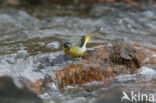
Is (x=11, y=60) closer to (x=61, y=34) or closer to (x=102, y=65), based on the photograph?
(x=102, y=65)

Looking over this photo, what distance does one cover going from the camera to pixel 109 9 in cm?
1220

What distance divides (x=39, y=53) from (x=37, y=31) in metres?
2.93

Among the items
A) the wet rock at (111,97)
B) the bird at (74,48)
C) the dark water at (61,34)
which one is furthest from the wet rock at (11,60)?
the wet rock at (111,97)

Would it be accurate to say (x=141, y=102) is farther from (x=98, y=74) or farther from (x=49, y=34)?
(x=49, y=34)

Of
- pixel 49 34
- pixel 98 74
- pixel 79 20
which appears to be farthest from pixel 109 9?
pixel 98 74

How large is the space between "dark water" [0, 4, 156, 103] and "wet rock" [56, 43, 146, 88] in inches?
6.3

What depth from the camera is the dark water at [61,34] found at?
543 centimetres

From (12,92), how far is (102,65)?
275 centimetres

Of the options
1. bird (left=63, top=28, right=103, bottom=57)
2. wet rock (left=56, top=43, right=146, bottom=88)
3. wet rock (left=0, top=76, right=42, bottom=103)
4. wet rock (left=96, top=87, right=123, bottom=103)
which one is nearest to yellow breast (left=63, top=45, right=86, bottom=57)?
bird (left=63, top=28, right=103, bottom=57)

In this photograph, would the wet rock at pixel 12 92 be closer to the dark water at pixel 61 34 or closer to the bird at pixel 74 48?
the dark water at pixel 61 34

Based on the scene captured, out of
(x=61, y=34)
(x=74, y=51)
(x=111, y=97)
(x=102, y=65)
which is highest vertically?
(x=74, y=51)

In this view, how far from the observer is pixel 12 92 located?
3816 millimetres

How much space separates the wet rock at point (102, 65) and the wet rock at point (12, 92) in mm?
Result: 1750

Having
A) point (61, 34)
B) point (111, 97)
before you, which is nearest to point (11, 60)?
point (111, 97)
